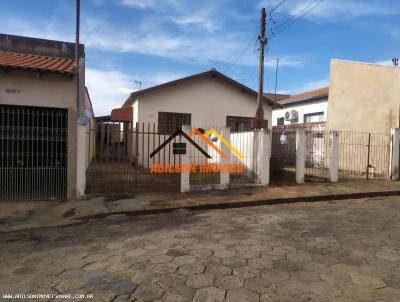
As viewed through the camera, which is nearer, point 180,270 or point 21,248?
point 180,270

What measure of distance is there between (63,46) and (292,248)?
1135 centimetres

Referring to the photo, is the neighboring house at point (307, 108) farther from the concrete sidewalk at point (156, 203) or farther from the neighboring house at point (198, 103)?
the concrete sidewalk at point (156, 203)

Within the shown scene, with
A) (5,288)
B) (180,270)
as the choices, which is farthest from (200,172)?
(5,288)

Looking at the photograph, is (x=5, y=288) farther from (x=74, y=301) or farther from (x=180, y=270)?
(x=180, y=270)

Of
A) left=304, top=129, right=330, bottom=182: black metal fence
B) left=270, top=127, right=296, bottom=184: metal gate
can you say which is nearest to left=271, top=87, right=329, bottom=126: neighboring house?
left=304, top=129, right=330, bottom=182: black metal fence

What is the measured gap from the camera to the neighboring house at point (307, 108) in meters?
21.4

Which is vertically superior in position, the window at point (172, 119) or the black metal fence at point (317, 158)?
the window at point (172, 119)

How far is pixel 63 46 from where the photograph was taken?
12188mm

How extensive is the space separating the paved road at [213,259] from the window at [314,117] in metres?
15.7

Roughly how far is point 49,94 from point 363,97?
40.6ft

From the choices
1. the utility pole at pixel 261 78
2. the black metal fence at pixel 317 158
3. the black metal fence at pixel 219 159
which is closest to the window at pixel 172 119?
the utility pole at pixel 261 78

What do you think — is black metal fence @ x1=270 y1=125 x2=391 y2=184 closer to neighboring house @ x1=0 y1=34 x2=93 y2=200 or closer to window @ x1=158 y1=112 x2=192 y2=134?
window @ x1=158 y1=112 x2=192 y2=134

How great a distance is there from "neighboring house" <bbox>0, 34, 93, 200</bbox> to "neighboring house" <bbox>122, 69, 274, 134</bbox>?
618 cm

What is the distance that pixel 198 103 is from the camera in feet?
50.9
